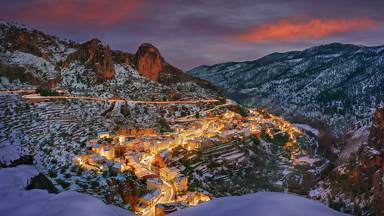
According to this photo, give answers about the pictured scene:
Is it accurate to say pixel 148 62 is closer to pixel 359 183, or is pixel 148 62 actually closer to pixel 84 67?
pixel 84 67

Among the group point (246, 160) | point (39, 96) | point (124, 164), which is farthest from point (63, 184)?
point (39, 96)

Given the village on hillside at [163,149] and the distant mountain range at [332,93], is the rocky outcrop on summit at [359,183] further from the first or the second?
the distant mountain range at [332,93]

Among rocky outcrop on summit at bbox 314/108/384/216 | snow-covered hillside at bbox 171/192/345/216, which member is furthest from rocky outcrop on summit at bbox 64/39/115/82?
snow-covered hillside at bbox 171/192/345/216

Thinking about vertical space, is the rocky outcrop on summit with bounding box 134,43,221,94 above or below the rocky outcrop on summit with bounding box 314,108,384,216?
above

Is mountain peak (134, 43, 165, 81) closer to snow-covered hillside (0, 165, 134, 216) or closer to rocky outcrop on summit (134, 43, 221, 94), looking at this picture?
rocky outcrop on summit (134, 43, 221, 94)

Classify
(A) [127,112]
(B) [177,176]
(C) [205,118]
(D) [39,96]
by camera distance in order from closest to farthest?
(B) [177,176]
(D) [39,96]
(A) [127,112]
(C) [205,118]

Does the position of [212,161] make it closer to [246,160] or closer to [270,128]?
[246,160]

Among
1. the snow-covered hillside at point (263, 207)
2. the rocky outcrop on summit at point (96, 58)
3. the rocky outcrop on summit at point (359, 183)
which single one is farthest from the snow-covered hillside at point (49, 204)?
the rocky outcrop on summit at point (96, 58)
